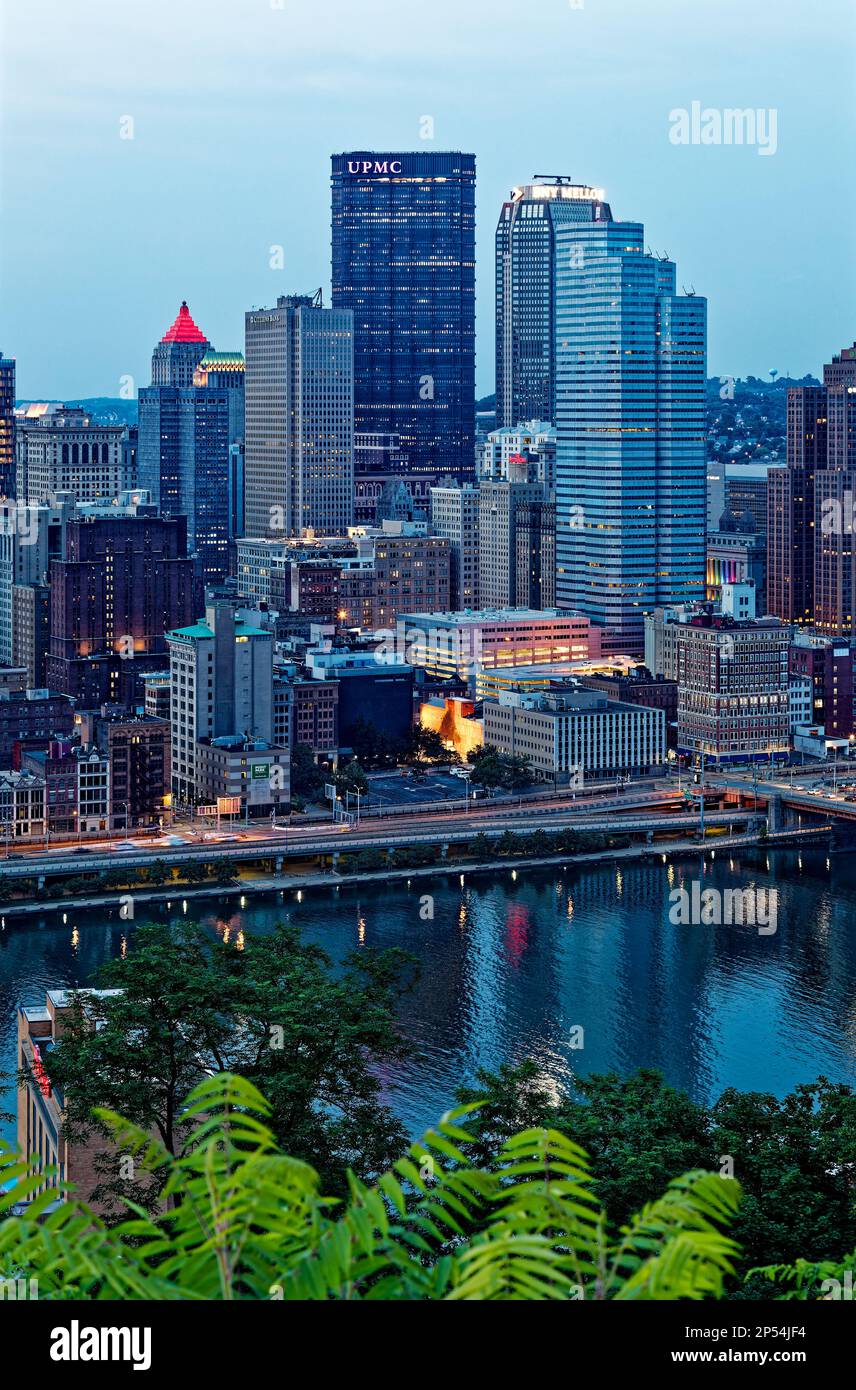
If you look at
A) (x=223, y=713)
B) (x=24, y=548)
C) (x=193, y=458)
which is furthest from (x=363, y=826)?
(x=193, y=458)

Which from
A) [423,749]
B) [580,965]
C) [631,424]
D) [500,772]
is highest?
[631,424]

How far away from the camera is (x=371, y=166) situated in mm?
56344

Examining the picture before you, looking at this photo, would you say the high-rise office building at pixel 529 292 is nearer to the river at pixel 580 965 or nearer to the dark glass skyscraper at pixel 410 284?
the dark glass skyscraper at pixel 410 284

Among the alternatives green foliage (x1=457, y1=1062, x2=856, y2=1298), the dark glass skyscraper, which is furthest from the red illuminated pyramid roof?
green foliage (x1=457, y1=1062, x2=856, y2=1298)

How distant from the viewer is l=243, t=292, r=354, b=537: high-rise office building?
42.9 meters

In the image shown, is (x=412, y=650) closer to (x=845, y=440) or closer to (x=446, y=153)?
(x=845, y=440)

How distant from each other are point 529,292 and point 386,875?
40.0 meters

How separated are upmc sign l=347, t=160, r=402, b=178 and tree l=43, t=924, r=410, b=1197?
50831 millimetres

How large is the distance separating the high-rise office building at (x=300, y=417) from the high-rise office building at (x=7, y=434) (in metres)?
5.08

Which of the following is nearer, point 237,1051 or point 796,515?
point 237,1051

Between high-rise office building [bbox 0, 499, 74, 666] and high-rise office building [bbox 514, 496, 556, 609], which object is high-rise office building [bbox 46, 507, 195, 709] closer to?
high-rise office building [bbox 0, 499, 74, 666]

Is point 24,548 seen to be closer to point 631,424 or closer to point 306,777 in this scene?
point 306,777

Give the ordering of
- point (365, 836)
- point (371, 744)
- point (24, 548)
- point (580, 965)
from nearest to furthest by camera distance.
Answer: point (580, 965), point (365, 836), point (371, 744), point (24, 548)

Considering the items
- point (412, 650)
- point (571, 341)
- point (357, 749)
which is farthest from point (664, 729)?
point (571, 341)
